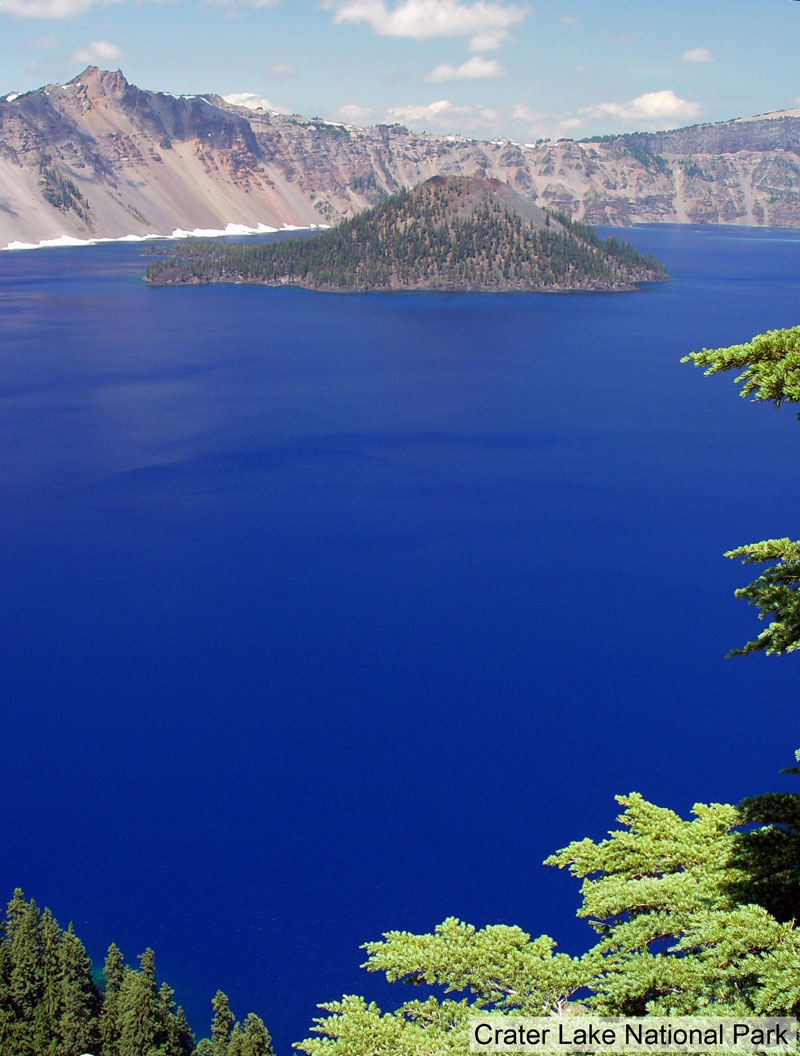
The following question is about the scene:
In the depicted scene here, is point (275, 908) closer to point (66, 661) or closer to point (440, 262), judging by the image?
point (66, 661)

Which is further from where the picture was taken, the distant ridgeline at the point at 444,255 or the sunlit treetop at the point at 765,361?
the distant ridgeline at the point at 444,255

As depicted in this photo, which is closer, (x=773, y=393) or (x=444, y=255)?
(x=773, y=393)

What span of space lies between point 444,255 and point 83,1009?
147779 mm

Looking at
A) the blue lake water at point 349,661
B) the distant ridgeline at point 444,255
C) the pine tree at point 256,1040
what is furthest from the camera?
the distant ridgeline at point 444,255

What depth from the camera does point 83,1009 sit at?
2036 cm

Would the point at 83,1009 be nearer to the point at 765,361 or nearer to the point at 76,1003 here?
the point at 76,1003

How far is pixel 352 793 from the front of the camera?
92.7ft

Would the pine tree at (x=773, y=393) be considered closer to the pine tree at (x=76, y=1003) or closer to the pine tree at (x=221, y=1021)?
the pine tree at (x=221, y=1021)

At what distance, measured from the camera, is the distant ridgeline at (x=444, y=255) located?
152 metres

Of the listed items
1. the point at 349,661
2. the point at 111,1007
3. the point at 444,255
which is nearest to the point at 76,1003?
the point at 111,1007

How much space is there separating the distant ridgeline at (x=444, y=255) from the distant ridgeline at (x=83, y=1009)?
139575 mm

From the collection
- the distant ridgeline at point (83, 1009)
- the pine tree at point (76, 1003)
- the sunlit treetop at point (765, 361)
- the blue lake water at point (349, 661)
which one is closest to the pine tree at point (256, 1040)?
the distant ridgeline at point (83, 1009)

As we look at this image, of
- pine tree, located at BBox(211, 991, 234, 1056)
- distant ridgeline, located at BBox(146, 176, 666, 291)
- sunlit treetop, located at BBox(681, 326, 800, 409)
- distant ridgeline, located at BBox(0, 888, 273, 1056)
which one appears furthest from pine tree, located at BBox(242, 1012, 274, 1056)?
distant ridgeline, located at BBox(146, 176, 666, 291)

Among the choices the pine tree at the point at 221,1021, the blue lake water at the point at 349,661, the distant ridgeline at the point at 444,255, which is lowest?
the pine tree at the point at 221,1021
